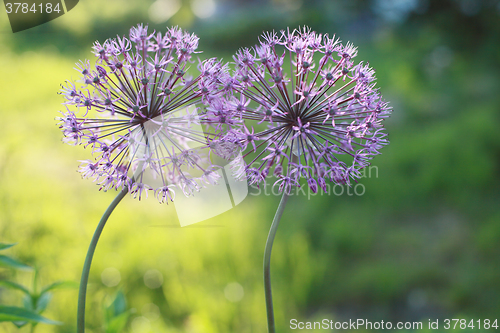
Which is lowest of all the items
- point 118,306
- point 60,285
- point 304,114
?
point 118,306

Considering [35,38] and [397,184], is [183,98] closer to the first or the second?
[397,184]

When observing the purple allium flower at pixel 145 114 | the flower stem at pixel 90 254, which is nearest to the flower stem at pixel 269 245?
the purple allium flower at pixel 145 114

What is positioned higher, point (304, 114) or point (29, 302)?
point (304, 114)

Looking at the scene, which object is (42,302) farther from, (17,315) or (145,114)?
(145,114)

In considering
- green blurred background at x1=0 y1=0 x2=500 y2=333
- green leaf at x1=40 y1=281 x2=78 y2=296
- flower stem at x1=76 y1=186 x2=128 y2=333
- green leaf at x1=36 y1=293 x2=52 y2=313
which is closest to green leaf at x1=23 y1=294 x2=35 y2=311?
green leaf at x1=36 y1=293 x2=52 y2=313

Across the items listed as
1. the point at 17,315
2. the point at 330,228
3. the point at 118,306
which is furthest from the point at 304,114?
the point at 330,228

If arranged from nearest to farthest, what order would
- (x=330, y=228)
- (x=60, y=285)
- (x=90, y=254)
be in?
(x=90, y=254)
(x=60, y=285)
(x=330, y=228)

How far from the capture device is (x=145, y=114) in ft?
3.01

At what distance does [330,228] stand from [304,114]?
6.83 feet

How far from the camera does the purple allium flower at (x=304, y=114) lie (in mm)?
875

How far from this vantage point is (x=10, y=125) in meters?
3.92

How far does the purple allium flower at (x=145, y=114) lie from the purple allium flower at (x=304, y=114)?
0.07 m

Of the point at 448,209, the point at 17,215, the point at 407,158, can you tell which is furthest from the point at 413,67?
the point at 17,215

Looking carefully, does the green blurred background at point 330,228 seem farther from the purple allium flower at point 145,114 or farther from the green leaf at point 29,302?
the purple allium flower at point 145,114
